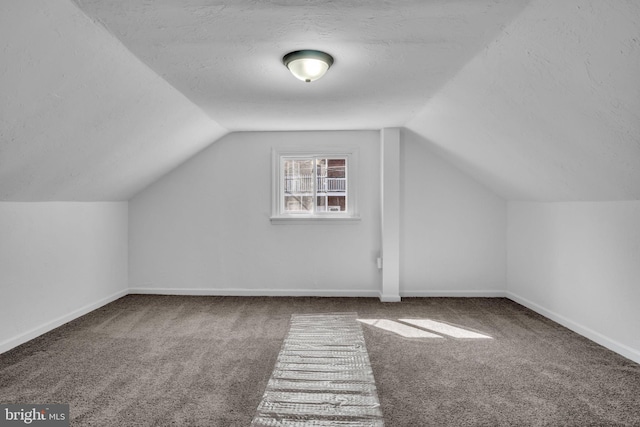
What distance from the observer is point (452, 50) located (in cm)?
254

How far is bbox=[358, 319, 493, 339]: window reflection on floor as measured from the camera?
3654mm

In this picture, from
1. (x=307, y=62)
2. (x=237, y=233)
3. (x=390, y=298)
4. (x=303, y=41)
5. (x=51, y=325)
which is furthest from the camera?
(x=237, y=233)

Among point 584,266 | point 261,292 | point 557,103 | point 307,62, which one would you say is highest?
point 307,62

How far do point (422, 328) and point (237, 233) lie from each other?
266 cm

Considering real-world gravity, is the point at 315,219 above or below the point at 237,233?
above

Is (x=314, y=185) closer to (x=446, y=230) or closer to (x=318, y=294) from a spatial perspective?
(x=318, y=294)

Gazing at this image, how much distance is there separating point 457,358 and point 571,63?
85.1 inches

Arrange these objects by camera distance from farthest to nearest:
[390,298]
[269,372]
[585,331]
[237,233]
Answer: [237,233] < [390,298] < [585,331] < [269,372]

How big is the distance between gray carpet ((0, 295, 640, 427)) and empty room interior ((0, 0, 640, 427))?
22mm

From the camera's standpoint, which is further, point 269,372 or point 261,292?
point 261,292

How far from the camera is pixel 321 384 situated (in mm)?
2623

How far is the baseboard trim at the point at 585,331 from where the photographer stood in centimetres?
307

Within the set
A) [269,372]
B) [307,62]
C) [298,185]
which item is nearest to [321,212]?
[298,185]

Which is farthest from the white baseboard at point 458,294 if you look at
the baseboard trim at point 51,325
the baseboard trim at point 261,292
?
the baseboard trim at point 51,325
